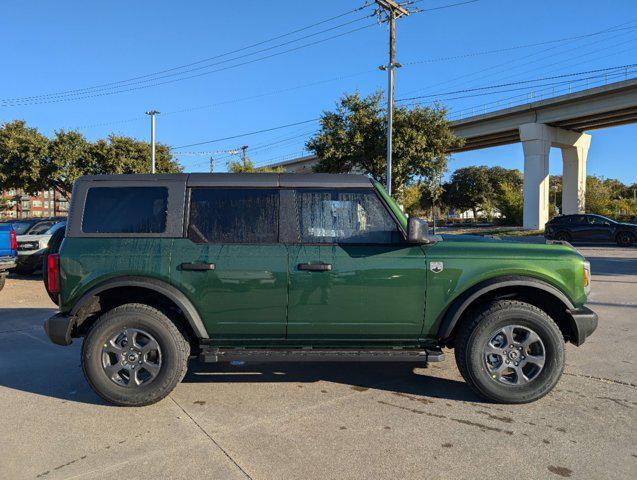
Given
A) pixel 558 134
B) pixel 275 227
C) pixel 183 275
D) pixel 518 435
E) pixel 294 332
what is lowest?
pixel 518 435

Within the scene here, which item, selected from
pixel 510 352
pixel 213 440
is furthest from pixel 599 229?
pixel 213 440

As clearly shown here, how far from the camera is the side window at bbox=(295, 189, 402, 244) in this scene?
3.99 metres

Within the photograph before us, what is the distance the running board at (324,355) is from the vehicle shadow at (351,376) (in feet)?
1.68

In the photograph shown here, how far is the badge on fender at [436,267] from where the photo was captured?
12.8 ft

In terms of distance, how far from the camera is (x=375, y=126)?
26031 millimetres

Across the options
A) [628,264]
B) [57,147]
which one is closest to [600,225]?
[628,264]

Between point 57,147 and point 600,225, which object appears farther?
point 57,147

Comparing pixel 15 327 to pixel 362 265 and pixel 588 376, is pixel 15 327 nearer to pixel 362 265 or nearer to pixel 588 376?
pixel 362 265

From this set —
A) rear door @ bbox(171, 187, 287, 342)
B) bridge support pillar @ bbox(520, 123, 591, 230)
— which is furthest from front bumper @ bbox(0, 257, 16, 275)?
bridge support pillar @ bbox(520, 123, 591, 230)

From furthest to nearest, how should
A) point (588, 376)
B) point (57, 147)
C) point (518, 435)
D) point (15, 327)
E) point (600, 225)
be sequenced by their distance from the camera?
point (57, 147) → point (600, 225) → point (15, 327) → point (588, 376) → point (518, 435)

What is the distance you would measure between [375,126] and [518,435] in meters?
23.9

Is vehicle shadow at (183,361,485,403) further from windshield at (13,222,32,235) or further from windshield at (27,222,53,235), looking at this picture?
windshield at (13,222,32,235)

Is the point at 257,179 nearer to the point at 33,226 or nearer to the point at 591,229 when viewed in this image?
the point at 33,226

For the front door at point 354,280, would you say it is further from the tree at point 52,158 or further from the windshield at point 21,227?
the tree at point 52,158
